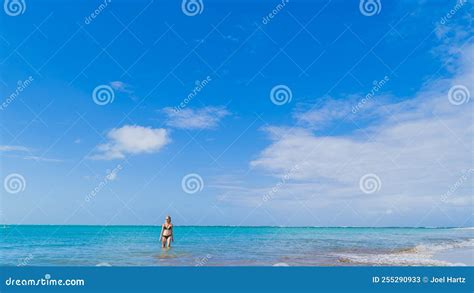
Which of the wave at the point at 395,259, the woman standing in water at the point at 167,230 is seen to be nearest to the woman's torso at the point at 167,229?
the woman standing in water at the point at 167,230

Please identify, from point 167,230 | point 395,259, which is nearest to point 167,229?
point 167,230

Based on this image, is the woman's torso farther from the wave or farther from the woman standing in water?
the wave

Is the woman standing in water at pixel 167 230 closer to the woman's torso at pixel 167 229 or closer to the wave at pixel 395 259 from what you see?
the woman's torso at pixel 167 229

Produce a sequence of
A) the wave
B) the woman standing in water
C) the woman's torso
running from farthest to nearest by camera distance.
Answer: the woman's torso
the woman standing in water
the wave

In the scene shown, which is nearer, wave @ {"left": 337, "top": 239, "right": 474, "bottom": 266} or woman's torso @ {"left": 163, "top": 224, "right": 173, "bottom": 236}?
wave @ {"left": 337, "top": 239, "right": 474, "bottom": 266}

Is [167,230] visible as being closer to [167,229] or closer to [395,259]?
[167,229]

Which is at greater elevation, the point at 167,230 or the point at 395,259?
the point at 167,230

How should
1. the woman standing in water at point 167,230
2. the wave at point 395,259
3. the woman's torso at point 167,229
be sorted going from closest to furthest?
1. the wave at point 395,259
2. the woman standing in water at point 167,230
3. the woman's torso at point 167,229

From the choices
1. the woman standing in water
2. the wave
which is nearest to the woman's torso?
the woman standing in water

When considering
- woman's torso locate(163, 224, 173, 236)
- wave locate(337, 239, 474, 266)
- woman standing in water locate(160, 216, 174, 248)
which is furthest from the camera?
woman's torso locate(163, 224, 173, 236)
